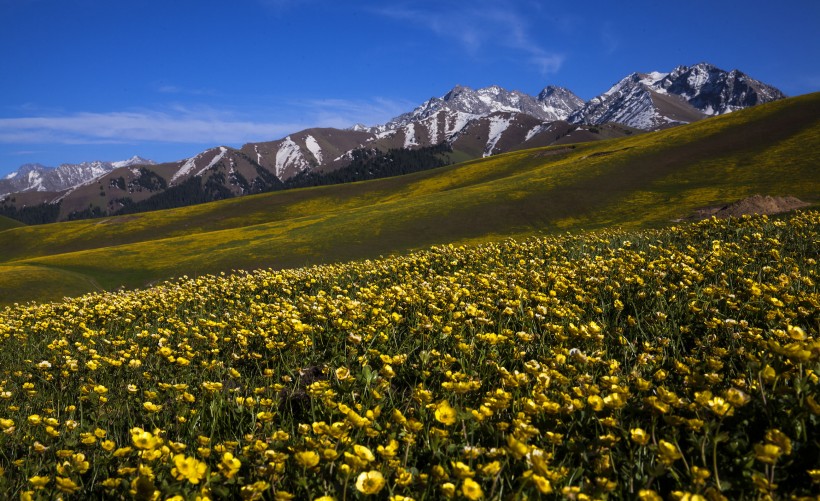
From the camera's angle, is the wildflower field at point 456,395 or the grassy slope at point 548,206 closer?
the wildflower field at point 456,395

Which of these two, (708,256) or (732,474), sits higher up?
(708,256)

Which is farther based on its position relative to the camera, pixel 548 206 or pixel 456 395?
pixel 548 206

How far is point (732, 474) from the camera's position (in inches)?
116

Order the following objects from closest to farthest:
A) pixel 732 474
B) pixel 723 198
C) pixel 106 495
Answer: pixel 732 474, pixel 106 495, pixel 723 198

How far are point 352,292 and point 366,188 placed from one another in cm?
8664

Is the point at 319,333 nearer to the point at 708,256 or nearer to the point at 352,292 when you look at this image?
the point at 352,292

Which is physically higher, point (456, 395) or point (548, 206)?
point (548, 206)

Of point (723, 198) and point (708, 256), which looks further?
point (723, 198)


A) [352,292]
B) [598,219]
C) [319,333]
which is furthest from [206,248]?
[319,333]

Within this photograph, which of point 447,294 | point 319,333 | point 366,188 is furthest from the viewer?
point 366,188

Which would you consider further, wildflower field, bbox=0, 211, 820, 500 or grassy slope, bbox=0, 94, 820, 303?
grassy slope, bbox=0, 94, 820, 303

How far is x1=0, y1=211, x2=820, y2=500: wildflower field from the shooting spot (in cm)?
289

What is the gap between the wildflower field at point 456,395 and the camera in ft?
9.48

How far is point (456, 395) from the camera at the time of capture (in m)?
4.28
